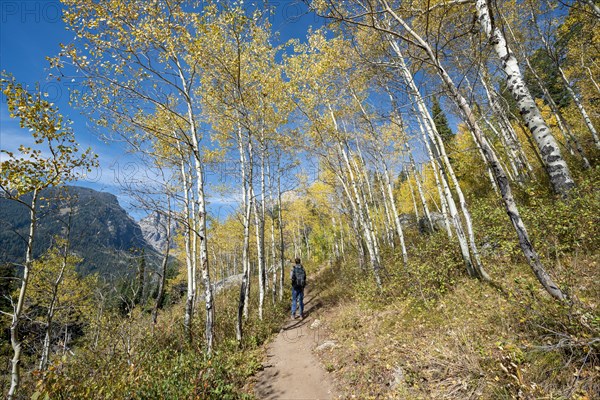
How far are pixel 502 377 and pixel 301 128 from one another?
9.66 meters

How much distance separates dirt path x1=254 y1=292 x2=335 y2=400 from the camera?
15.5 feet

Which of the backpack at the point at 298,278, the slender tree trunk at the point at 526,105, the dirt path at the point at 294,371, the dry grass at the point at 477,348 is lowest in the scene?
the dirt path at the point at 294,371

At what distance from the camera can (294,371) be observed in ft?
18.3

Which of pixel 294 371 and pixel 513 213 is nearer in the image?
pixel 513 213

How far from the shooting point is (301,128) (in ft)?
35.3

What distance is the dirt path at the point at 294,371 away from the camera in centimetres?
471

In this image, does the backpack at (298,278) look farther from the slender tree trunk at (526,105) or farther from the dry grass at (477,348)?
the slender tree trunk at (526,105)

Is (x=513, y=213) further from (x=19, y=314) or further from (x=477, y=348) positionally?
(x=19, y=314)

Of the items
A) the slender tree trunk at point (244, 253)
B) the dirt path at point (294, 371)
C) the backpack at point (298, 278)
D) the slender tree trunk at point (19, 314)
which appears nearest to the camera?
the slender tree trunk at point (19, 314)

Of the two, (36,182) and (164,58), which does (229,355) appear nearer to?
(36,182)

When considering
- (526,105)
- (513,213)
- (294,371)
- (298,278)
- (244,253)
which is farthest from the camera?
(298,278)

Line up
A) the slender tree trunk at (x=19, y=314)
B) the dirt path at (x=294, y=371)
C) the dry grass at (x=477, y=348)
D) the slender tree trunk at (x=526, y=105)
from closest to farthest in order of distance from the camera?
the dry grass at (x=477, y=348) < the slender tree trunk at (x=19, y=314) < the slender tree trunk at (x=526, y=105) < the dirt path at (x=294, y=371)

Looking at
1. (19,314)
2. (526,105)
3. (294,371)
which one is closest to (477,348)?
(294,371)

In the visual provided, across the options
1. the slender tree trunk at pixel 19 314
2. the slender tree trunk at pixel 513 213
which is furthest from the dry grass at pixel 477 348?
the slender tree trunk at pixel 19 314
